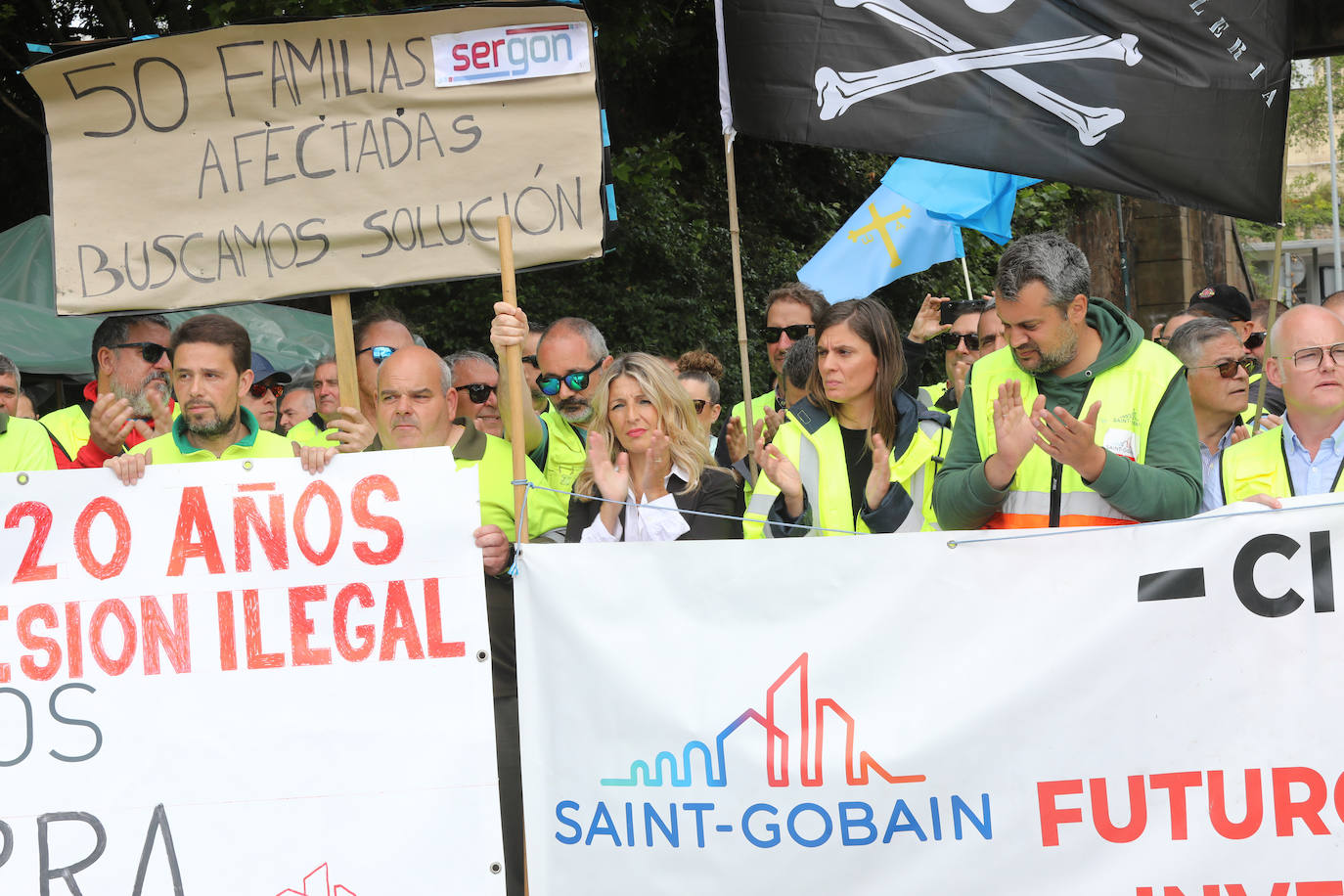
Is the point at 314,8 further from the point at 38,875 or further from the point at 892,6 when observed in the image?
the point at 38,875

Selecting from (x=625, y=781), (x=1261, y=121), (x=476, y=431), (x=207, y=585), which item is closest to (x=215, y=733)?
(x=207, y=585)

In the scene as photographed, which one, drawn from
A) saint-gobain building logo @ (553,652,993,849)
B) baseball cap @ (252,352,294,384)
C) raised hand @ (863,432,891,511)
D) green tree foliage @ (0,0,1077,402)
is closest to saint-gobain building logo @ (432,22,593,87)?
raised hand @ (863,432,891,511)

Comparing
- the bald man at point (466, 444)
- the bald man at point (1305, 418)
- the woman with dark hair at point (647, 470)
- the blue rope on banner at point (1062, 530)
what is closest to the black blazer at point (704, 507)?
the woman with dark hair at point (647, 470)

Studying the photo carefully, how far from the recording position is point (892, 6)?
408 centimetres

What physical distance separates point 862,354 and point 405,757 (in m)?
1.77

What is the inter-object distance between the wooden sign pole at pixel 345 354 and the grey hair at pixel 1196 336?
285cm

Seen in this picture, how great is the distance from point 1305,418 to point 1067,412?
0.77m

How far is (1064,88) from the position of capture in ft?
13.2

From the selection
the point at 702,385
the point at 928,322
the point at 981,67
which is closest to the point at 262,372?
the point at 702,385

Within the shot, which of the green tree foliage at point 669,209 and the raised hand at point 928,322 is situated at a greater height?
the green tree foliage at point 669,209

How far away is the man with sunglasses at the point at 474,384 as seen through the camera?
5.06m

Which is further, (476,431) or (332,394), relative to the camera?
(332,394)

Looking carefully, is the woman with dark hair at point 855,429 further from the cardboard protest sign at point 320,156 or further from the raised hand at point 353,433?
the raised hand at point 353,433

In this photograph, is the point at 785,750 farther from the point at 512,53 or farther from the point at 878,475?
the point at 512,53
